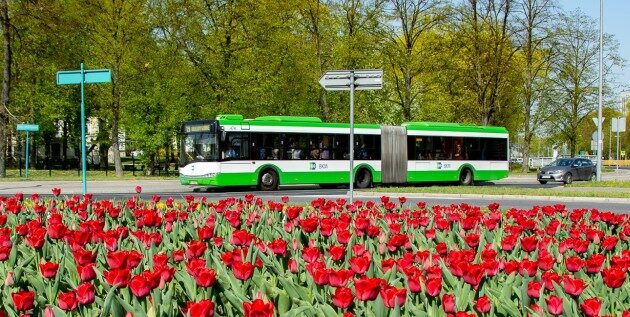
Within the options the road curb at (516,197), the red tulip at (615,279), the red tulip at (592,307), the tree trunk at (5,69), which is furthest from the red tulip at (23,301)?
the tree trunk at (5,69)

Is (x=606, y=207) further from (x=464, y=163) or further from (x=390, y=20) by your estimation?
(x=390, y=20)

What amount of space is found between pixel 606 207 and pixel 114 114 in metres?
26.0

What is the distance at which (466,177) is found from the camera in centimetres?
3189

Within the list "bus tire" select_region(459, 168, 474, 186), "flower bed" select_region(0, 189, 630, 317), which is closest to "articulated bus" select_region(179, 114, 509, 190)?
"bus tire" select_region(459, 168, 474, 186)

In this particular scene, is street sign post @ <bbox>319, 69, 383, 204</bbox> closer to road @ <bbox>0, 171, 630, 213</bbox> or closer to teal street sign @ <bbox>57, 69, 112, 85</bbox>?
teal street sign @ <bbox>57, 69, 112, 85</bbox>

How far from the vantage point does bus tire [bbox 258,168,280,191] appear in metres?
25.9

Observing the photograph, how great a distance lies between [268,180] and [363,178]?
455 cm

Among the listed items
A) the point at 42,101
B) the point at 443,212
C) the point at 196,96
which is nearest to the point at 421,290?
the point at 443,212

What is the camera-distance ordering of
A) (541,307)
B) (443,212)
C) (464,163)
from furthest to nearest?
1. (464,163)
2. (443,212)
3. (541,307)

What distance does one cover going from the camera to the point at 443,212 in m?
7.18

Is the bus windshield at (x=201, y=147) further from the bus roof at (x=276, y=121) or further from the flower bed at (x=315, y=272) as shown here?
the flower bed at (x=315, y=272)

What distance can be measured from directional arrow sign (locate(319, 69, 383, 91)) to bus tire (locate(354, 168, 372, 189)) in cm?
1583

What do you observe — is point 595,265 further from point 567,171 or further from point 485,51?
point 485,51

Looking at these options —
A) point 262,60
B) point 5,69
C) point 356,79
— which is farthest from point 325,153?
point 5,69
